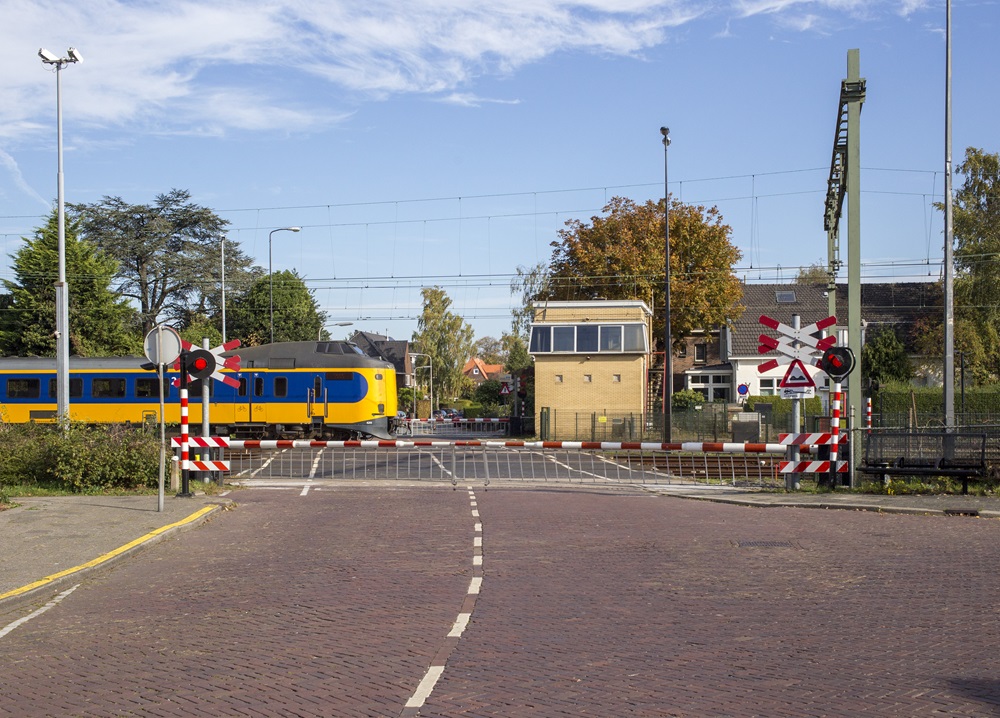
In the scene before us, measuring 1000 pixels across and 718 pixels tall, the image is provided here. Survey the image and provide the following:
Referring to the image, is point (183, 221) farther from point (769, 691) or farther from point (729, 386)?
point (769, 691)

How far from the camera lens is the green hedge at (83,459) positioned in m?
17.4

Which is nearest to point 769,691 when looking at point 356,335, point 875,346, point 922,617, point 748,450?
point 922,617

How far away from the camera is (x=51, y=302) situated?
49312 mm

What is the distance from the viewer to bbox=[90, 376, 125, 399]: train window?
1518 inches

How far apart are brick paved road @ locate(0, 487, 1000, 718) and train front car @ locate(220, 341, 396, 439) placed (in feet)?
78.7

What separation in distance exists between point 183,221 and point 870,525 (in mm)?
59990

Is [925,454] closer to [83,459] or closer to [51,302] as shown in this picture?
[83,459]

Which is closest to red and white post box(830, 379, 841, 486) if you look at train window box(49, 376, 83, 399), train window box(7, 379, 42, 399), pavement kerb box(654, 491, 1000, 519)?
pavement kerb box(654, 491, 1000, 519)

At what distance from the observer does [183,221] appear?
2650 inches

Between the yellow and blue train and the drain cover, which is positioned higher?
the yellow and blue train

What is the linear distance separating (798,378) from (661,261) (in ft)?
113

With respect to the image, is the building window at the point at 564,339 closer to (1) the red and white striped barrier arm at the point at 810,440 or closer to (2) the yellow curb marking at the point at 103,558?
(1) the red and white striped barrier arm at the point at 810,440

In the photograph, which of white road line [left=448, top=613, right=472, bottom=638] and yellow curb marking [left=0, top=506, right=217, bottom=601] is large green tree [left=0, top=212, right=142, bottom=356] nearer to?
yellow curb marking [left=0, top=506, right=217, bottom=601]

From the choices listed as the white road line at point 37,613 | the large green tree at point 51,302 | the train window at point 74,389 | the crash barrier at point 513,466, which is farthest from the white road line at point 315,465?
the large green tree at point 51,302
